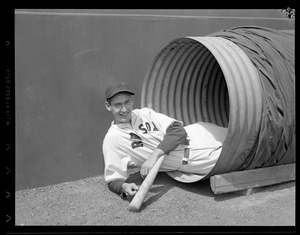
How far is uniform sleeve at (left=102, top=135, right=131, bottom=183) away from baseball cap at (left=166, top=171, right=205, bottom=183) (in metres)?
0.44

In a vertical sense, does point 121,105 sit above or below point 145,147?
above

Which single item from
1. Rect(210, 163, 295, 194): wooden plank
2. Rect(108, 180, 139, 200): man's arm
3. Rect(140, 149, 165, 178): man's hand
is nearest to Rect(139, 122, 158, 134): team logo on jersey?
Rect(140, 149, 165, 178): man's hand

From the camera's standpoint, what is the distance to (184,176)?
3.29 metres

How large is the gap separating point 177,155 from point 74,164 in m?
0.90

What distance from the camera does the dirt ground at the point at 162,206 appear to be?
272cm

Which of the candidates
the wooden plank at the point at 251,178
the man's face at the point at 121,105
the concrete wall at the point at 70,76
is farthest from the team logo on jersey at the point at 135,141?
the wooden plank at the point at 251,178

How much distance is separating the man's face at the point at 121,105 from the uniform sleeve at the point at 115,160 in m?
0.17

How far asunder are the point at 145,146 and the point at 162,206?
531mm

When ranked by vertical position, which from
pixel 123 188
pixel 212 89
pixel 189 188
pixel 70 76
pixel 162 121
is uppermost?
pixel 70 76

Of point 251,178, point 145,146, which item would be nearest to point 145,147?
point 145,146

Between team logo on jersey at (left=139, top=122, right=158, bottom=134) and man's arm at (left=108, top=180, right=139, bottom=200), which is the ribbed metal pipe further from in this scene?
man's arm at (left=108, top=180, right=139, bottom=200)

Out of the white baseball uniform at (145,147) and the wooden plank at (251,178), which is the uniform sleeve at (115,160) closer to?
the white baseball uniform at (145,147)

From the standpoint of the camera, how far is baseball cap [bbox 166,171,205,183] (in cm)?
319

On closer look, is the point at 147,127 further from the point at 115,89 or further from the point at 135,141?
the point at 115,89
